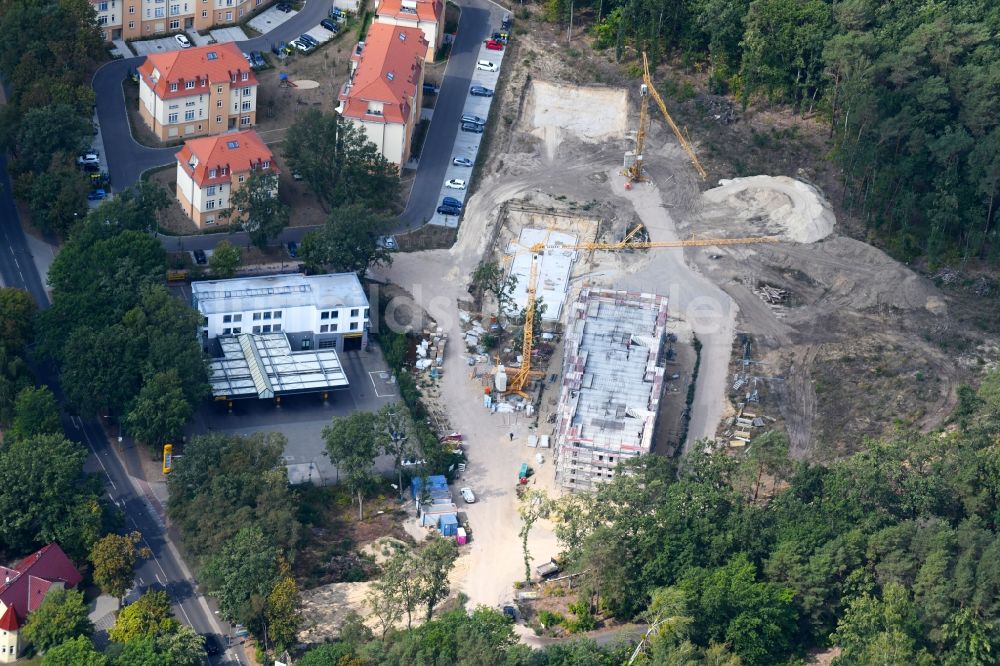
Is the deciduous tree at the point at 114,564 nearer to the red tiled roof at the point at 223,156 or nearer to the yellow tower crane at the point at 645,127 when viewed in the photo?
the red tiled roof at the point at 223,156

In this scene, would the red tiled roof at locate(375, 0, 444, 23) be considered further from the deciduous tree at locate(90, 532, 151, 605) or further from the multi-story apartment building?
the deciduous tree at locate(90, 532, 151, 605)

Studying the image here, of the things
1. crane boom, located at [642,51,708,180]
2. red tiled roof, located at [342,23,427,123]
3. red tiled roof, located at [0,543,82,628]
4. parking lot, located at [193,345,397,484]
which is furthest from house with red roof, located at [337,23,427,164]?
red tiled roof, located at [0,543,82,628]

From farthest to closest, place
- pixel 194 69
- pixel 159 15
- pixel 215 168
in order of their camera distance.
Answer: pixel 159 15 < pixel 194 69 < pixel 215 168

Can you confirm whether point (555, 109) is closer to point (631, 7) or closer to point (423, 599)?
point (631, 7)

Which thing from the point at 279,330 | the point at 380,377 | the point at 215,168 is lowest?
the point at 380,377

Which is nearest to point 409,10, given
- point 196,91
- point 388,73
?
point 388,73

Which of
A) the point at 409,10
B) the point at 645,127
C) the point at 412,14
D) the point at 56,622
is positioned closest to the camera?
the point at 56,622

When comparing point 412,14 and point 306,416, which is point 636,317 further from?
point 412,14
